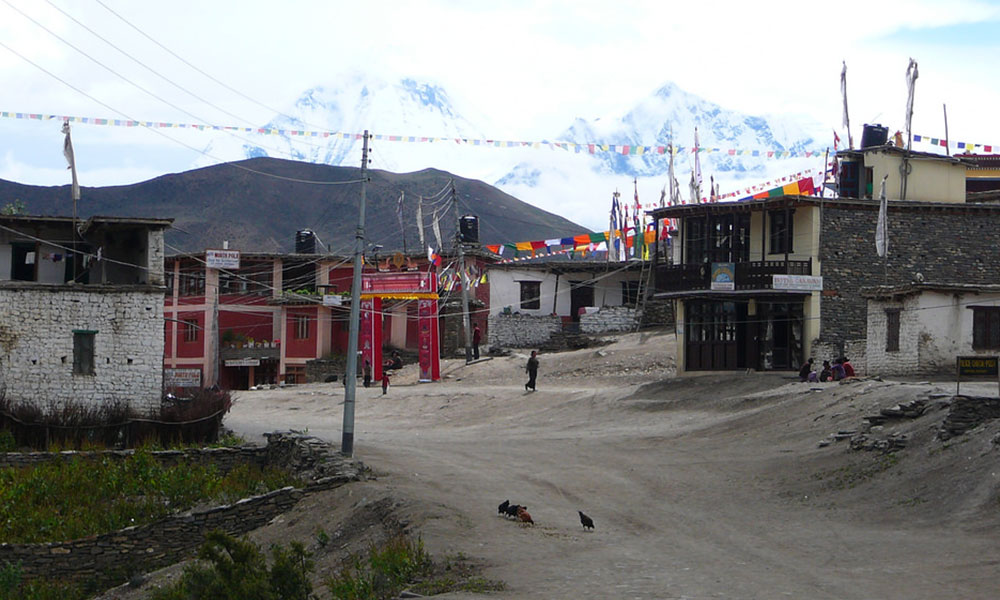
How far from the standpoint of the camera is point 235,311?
69.6m

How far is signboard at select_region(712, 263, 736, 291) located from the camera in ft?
144

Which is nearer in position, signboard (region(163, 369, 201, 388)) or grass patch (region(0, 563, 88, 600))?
grass patch (region(0, 563, 88, 600))

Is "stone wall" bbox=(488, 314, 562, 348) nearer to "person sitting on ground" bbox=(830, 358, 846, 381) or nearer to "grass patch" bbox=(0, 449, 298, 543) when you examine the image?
"person sitting on ground" bbox=(830, 358, 846, 381)

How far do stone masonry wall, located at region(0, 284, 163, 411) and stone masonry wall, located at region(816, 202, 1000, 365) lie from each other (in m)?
23.3

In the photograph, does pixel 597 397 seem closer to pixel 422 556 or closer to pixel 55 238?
pixel 55 238

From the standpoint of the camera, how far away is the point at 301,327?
65.9 meters

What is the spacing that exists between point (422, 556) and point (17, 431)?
19168mm

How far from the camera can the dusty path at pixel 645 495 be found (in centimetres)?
1608

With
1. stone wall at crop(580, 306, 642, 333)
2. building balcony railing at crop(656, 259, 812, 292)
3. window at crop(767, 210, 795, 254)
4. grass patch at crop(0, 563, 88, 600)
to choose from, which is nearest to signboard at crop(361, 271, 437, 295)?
stone wall at crop(580, 306, 642, 333)

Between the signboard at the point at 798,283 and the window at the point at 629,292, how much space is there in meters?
19.5

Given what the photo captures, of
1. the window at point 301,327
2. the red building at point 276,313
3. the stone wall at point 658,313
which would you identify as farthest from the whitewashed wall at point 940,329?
the window at point 301,327

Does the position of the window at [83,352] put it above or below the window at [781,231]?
below

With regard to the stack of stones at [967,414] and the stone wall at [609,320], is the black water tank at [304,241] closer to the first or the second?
the stone wall at [609,320]

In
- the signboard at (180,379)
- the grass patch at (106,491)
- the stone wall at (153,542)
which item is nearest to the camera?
the stone wall at (153,542)
